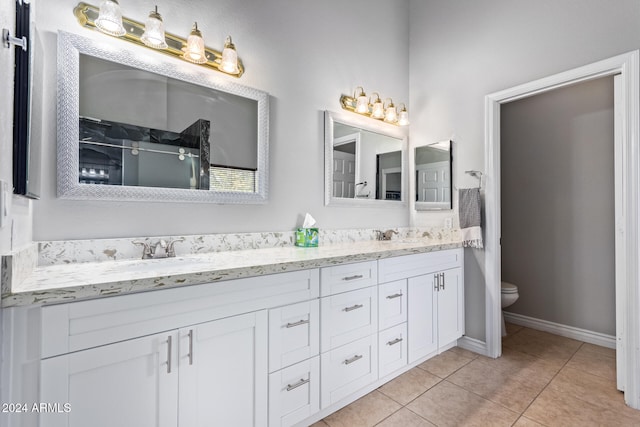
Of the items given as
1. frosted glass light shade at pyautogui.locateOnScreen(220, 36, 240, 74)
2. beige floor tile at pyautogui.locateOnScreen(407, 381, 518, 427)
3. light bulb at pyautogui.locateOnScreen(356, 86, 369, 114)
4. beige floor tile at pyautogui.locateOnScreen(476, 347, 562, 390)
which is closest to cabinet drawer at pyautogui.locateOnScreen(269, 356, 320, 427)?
beige floor tile at pyautogui.locateOnScreen(407, 381, 518, 427)

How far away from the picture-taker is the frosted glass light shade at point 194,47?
64.2 inches

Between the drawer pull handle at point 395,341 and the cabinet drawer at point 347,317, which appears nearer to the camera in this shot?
the cabinet drawer at point 347,317

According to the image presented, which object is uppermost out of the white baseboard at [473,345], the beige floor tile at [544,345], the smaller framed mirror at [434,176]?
the smaller framed mirror at [434,176]

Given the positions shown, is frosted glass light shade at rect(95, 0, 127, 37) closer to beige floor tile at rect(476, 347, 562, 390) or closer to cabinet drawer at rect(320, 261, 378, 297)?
cabinet drawer at rect(320, 261, 378, 297)

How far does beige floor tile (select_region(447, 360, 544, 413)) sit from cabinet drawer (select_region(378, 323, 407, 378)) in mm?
392

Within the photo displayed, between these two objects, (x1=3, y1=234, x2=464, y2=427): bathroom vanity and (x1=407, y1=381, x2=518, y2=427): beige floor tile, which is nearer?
(x1=3, y1=234, x2=464, y2=427): bathroom vanity

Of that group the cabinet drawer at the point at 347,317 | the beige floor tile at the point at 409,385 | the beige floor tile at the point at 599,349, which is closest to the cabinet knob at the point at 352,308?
the cabinet drawer at the point at 347,317

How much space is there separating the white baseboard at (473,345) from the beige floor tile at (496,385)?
0.53 ft

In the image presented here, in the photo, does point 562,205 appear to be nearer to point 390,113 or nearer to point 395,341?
point 390,113

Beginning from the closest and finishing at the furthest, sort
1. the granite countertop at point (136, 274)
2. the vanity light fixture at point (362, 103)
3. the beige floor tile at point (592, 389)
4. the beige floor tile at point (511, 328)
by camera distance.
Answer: the granite countertop at point (136, 274) < the beige floor tile at point (592, 389) < the vanity light fixture at point (362, 103) < the beige floor tile at point (511, 328)

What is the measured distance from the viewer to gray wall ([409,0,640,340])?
1907mm

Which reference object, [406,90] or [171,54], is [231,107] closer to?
[171,54]

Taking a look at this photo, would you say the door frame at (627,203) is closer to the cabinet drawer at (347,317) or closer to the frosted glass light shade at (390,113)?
the frosted glass light shade at (390,113)

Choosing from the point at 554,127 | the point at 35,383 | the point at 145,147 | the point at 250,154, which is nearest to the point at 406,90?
A: the point at 554,127
